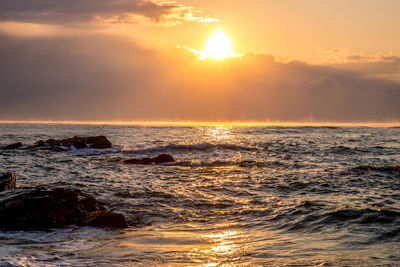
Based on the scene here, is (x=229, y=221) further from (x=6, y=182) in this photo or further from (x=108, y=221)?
(x=6, y=182)

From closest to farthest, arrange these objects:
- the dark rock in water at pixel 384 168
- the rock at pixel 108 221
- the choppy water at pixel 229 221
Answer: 1. the choppy water at pixel 229 221
2. the rock at pixel 108 221
3. the dark rock in water at pixel 384 168

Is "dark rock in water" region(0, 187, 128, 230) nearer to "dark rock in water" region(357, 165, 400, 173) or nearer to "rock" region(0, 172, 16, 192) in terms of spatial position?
"rock" region(0, 172, 16, 192)

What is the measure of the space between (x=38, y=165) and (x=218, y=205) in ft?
43.7

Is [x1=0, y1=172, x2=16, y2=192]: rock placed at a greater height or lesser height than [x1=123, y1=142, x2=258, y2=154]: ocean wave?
greater

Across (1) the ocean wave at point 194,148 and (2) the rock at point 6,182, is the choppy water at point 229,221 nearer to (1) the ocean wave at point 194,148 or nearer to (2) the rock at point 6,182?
(2) the rock at point 6,182

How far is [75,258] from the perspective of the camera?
6.19 m

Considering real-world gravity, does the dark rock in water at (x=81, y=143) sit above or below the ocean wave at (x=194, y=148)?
above

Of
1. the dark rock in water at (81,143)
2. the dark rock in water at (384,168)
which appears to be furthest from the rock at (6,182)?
the dark rock in water at (81,143)

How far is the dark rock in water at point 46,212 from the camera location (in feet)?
28.0

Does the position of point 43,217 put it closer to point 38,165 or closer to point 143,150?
point 38,165

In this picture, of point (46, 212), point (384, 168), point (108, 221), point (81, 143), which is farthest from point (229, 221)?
point (81, 143)

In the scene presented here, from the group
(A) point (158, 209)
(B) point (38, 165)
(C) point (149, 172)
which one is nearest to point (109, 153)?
(B) point (38, 165)

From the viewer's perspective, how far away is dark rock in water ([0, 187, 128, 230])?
8531 millimetres

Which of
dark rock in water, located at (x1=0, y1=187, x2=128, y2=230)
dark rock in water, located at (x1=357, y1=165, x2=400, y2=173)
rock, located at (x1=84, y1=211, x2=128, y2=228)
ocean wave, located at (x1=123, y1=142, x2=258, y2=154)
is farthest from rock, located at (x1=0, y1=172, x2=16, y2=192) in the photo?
ocean wave, located at (x1=123, y1=142, x2=258, y2=154)
